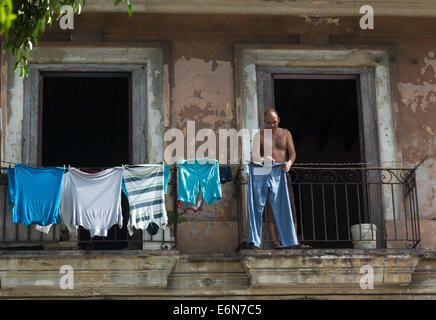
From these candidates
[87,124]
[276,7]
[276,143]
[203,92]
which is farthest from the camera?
[87,124]

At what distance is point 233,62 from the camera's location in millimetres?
10859

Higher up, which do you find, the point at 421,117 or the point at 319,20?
the point at 319,20

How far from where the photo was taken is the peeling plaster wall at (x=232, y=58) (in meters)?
10.7

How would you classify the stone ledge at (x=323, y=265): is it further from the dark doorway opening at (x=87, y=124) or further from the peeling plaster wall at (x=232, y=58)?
the dark doorway opening at (x=87, y=124)

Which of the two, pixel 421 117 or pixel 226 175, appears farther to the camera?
pixel 421 117

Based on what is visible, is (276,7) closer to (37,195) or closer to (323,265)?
(323,265)

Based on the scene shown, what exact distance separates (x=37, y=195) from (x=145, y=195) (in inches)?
45.1

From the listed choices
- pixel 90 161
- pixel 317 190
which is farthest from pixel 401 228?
pixel 90 161

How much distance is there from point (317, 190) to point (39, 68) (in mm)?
6592

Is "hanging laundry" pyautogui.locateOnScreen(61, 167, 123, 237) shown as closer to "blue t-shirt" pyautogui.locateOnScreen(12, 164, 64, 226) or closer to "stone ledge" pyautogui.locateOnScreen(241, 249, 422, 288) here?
"blue t-shirt" pyautogui.locateOnScreen(12, 164, 64, 226)

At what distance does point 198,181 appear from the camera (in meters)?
9.84

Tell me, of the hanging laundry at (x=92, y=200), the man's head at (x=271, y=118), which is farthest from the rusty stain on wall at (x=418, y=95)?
the hanging laundry at (x=92, y=200)

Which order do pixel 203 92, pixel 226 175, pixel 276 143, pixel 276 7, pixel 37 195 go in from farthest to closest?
pixel 203 92
pixel 276 7
pixel 276 143
pixel 226 175
pixel 37 195

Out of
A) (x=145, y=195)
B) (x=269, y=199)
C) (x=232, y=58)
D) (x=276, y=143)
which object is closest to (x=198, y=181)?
(x=145, y=195)
